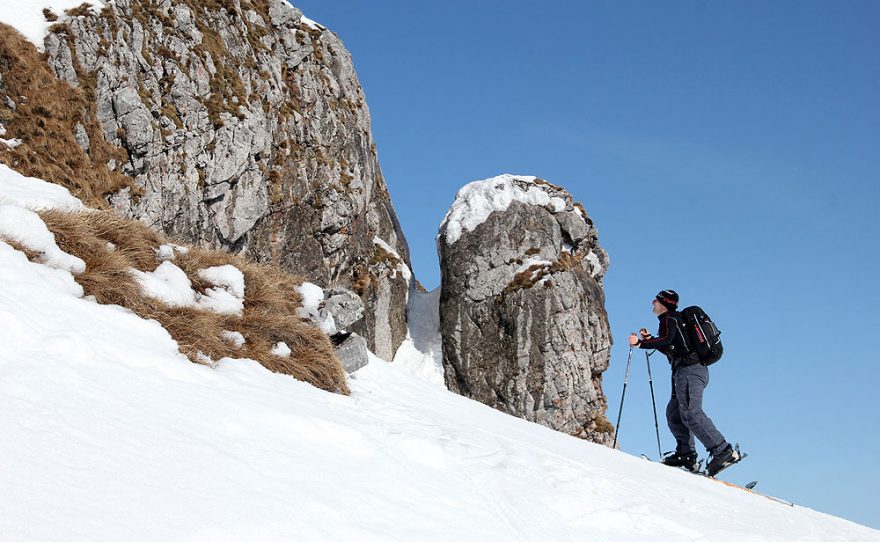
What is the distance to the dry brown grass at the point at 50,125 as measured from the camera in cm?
1958

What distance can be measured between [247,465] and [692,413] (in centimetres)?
867

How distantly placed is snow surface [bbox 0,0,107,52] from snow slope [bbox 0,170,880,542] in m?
21.0

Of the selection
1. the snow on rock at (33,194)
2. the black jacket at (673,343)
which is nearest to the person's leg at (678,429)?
the black jacket at (673,343)

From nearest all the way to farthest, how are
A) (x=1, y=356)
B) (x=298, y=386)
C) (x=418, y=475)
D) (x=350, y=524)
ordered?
(x=350, y=524)
(x=1, y=356)
(x=418, y=475)
(x=298, y=386)

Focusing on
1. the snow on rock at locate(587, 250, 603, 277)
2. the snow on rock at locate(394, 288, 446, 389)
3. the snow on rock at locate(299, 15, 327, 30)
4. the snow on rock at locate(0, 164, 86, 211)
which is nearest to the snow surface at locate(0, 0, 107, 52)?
the snow on rock at locate(299, 15, 327, 30)

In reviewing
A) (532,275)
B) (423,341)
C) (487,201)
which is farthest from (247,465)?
(487,201)

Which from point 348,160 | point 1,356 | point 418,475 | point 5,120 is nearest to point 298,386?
point 418,475

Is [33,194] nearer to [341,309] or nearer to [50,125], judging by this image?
[341,309]

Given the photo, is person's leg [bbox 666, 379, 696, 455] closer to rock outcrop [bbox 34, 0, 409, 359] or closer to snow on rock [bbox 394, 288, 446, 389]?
rock outcrop [bbox 34, 0, 409, 359]

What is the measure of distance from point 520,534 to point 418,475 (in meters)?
0.99

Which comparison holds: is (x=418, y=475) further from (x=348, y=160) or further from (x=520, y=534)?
(x=348, y=160)

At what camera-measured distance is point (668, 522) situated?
6152 mm

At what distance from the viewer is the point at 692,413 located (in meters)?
11.2

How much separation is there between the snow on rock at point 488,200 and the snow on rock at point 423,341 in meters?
4.08
